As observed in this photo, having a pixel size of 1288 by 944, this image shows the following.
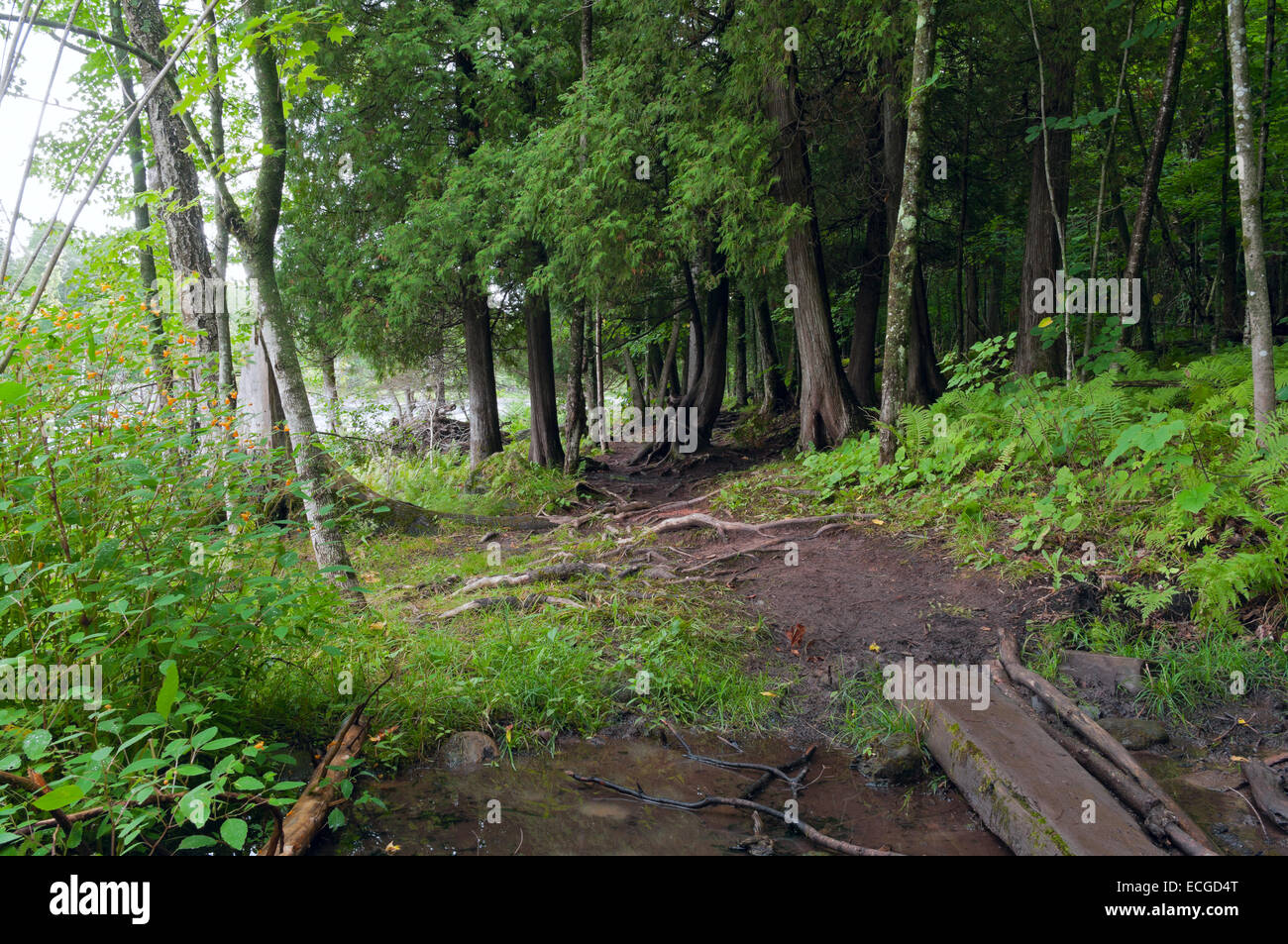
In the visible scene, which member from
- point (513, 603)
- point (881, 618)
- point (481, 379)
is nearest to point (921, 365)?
point (881, 618)

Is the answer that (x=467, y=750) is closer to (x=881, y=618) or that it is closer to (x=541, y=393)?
(x=881, y=618)

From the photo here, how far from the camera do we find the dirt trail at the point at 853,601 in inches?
203

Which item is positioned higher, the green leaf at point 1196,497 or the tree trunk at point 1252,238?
the tree trunk at point 1252,238

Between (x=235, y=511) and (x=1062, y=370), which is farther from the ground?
(x=1062, y=370)

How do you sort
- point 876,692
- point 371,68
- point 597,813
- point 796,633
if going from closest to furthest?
point 597,813 < point 876,692 < point 796,633 < point 371,68

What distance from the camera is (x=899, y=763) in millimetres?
3951

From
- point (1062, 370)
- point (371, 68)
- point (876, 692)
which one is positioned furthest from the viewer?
point (371, 68)

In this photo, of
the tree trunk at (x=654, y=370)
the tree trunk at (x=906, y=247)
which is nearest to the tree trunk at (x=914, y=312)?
the tree trunk at (x=906, y=247)

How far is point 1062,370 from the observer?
10.1 metres

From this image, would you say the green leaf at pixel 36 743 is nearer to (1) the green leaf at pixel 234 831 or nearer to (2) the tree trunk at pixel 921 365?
(1) the green leaf at pixel 234 831

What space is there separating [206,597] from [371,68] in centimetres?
1145

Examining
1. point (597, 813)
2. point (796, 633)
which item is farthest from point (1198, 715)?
point (597, 813)

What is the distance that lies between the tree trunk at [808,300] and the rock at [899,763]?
22.9ft
